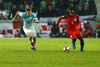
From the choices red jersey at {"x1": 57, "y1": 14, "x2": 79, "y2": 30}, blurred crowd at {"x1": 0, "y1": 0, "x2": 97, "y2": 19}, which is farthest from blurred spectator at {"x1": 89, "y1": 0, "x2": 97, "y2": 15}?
red jersey at {"x1": 57, "y1": 14, "x2": 79, "y2": 30}

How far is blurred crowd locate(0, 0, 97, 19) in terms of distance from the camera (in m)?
28.4

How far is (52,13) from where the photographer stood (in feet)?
93.7

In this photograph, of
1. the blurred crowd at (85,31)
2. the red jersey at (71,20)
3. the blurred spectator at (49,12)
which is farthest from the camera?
the blurred spectator at (49,12)

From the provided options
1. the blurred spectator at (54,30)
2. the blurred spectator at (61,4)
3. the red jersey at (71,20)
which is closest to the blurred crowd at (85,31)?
the blurred spectator at (54,30)

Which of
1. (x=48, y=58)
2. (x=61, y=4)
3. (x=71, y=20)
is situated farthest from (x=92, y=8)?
(x=48, y=58)

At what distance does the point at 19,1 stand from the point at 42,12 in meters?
2.74

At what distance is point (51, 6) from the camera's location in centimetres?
2950

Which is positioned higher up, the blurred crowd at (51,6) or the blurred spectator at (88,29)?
the blurred crowd at (51,6)

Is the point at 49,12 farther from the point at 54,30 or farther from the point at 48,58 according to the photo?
the point at 48,58

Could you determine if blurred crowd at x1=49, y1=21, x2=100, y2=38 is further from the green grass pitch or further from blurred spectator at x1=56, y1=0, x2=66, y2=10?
the green grass pitch

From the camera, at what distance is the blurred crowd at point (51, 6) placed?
28.4 meters

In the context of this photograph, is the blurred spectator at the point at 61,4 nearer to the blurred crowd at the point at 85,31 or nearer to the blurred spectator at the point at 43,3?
the blurred spectator at the point at 43,3

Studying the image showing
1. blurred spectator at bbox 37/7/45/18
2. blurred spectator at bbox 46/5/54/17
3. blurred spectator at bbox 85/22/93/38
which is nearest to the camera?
blurred spectator at bbox 85/22/93/38

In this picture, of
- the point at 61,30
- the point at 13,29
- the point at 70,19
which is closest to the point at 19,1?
the point at 13,29
